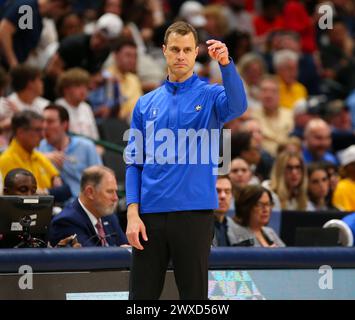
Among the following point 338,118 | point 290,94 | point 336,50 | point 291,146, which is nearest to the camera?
point 291,146

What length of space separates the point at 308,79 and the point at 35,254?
28.6 feet

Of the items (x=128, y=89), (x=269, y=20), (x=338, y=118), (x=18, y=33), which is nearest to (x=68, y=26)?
(x=128, y=89)

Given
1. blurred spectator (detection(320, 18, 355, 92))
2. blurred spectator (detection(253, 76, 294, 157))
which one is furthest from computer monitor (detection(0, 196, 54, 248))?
blurred spectator (detection(320, 18, 355, 92))

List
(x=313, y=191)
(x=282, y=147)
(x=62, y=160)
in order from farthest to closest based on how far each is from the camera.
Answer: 1. (x=282, y=147)
2. (x=313, y=191)
3. (x=62, y=160)

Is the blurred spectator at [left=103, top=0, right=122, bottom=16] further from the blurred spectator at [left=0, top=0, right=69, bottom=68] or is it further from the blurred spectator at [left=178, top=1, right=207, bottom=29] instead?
the blurred spectator at [left=178, top=1, right=207, bottom=29]

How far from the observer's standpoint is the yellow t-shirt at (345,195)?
10.0 metres

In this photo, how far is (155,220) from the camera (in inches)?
209

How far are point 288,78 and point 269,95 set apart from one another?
4.18ft

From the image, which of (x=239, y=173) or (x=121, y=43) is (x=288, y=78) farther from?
(x=239, y=173)

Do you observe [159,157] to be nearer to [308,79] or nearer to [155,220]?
[155,220]

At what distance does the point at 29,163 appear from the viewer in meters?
8.71

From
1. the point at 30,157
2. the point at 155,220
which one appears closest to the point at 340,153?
the point at 30,157

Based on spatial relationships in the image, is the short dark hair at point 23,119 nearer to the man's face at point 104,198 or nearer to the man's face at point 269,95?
the man's face at point 104,198

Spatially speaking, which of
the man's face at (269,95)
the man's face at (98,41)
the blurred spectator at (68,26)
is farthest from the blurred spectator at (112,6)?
the man's face at (269,95)
